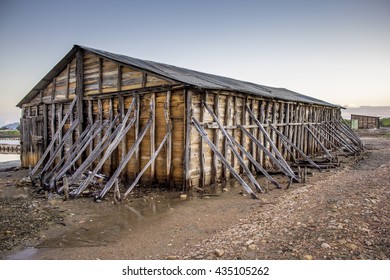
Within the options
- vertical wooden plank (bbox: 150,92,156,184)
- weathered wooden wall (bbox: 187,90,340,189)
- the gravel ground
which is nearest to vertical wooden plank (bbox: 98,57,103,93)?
vertical wooden plank (bbox: 150,92,156,184)

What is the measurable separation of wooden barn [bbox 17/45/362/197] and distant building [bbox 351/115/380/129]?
146 ft

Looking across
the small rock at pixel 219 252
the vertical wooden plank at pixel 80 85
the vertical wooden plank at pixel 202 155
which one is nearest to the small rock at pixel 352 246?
the small rock at pixel 219 252

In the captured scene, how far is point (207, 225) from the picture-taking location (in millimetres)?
5824

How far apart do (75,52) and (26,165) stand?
309 inches

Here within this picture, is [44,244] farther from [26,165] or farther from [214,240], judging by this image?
[26,165]

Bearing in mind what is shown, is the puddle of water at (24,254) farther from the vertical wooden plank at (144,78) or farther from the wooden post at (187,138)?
the vertical wooden plank at (144,78)

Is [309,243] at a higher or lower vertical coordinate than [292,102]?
lower

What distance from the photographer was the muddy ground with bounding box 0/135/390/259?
14.5 ft

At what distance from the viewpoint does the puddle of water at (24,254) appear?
4.58 m

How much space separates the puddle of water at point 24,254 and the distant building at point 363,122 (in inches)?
2254

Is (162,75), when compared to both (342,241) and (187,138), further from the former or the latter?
(342,241)
